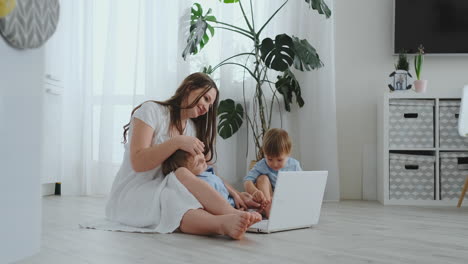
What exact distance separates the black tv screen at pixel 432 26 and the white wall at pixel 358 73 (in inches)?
3.6

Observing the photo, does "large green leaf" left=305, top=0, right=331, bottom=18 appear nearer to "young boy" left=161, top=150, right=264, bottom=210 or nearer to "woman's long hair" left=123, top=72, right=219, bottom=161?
"woman's long hair" left=123, top=72, right=219, bottom=161

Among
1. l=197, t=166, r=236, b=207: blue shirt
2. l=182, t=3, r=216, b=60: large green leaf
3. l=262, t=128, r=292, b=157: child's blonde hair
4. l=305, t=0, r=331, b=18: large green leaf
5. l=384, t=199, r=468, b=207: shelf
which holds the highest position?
l=305, t=0, r=331, b=18: large green leaf

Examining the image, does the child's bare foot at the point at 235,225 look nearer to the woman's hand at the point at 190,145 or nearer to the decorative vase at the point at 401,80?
the woman's hand at the point at 190,145

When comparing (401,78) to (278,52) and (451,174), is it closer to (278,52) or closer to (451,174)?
(451,174)

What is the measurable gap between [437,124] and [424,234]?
4.61 feet

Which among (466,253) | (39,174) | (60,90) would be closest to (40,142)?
(39,174)

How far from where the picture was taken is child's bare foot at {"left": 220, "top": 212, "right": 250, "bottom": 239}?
1672 mm

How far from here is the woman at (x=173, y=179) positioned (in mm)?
1819

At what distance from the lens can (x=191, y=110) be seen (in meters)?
2.09

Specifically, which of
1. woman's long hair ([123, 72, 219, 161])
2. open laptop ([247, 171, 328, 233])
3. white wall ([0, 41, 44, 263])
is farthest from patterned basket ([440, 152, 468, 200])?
white wall ([0, 41, 44, 263])

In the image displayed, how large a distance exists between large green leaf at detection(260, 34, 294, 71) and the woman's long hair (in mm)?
1051

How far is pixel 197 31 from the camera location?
3256mm

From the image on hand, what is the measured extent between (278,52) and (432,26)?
3.62 feet

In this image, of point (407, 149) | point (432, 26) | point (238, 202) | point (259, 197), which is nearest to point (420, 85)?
point (407, 149)
